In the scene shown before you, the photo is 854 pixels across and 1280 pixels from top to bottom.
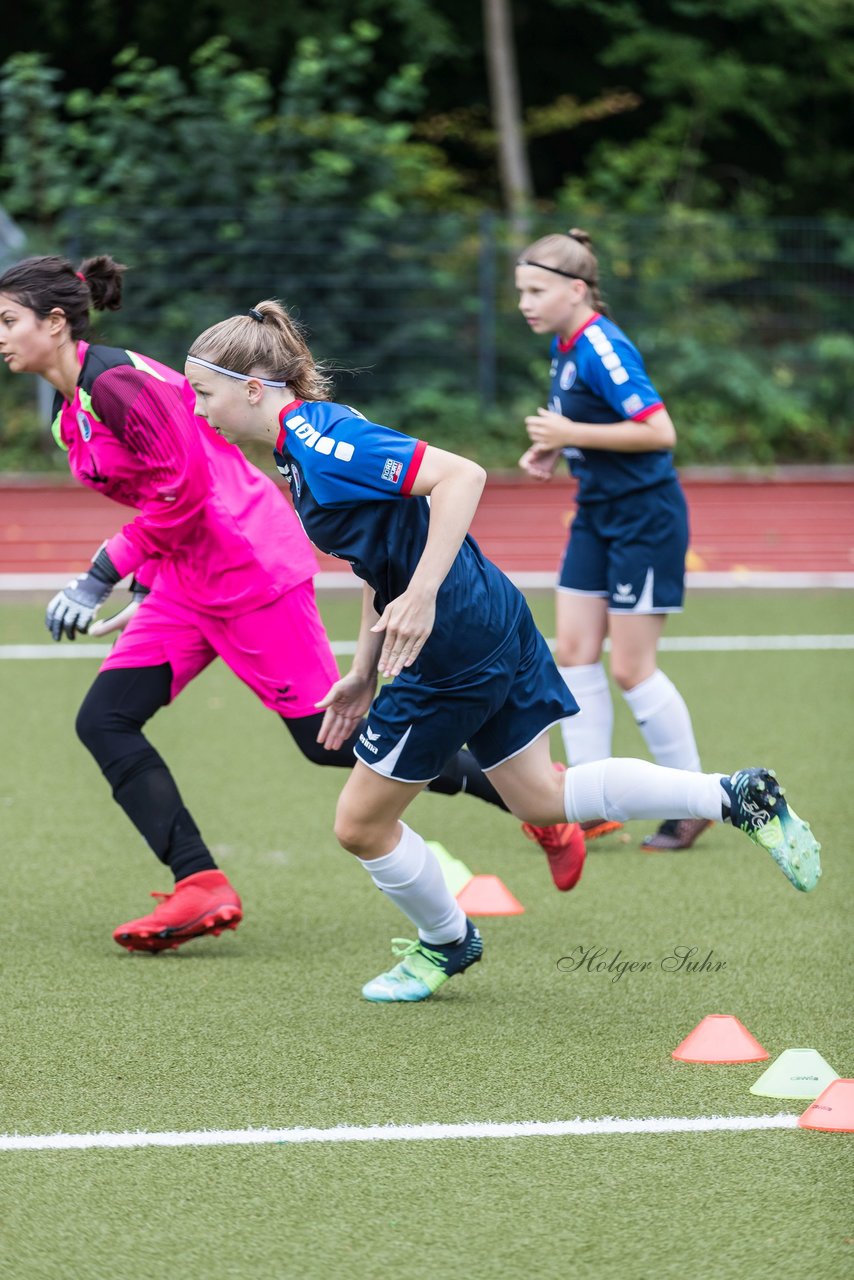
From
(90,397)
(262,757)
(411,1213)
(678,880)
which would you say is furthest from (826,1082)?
(262,757)

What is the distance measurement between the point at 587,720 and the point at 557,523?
9.19 metres

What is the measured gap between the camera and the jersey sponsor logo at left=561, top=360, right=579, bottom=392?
601 centimetres

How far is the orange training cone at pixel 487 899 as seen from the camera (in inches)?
210

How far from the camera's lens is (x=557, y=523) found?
15398 mm

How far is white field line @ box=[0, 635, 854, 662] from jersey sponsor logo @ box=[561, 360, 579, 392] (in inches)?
176

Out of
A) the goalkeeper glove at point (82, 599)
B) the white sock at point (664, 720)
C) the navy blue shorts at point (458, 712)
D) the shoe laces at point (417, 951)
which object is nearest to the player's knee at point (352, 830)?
the navy blue shorts at point (458, 712)

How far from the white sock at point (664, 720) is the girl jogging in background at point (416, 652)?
1794 mm

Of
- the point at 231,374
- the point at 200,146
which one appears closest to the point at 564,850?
the point at 231,374

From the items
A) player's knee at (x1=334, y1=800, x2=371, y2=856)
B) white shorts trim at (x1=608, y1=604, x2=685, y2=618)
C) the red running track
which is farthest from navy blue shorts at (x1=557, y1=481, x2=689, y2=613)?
the red running track

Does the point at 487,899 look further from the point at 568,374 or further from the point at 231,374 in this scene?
the point at 231,374

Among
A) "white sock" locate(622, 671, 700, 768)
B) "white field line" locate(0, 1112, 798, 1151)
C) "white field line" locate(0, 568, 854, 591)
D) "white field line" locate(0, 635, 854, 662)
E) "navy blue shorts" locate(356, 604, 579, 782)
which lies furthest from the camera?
"white field line" locate(0, 568, 854, 591)

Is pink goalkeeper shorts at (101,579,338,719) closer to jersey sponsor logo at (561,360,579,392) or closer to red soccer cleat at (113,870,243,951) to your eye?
red soccer cleat at (113,870,243,951)

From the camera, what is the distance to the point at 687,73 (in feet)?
67.5

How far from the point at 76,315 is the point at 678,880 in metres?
2.59
